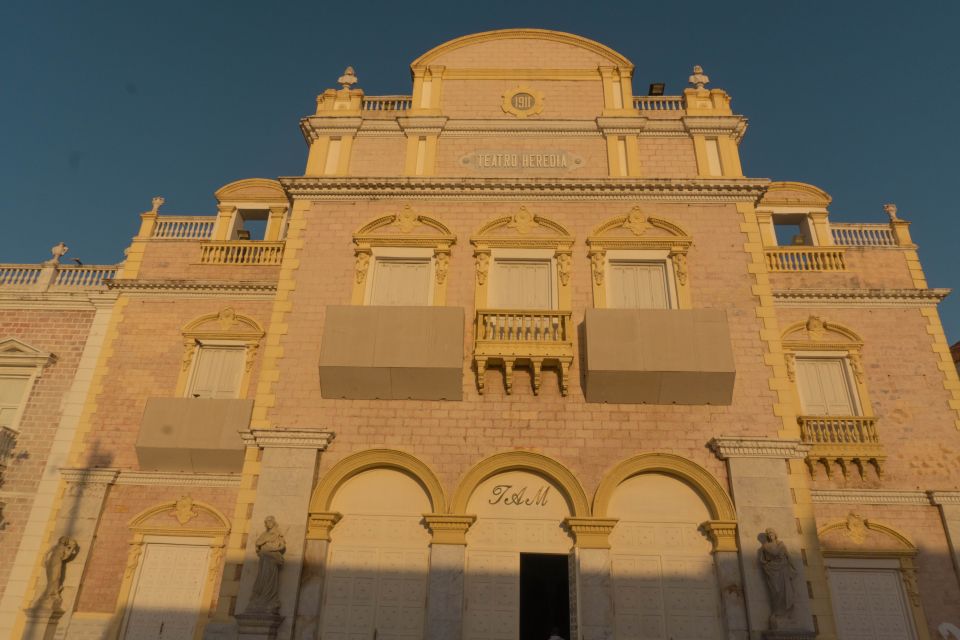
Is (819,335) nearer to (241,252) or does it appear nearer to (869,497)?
(869,497)

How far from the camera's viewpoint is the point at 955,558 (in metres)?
16.0

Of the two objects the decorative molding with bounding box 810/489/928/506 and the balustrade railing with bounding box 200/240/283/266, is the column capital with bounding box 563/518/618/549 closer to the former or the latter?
the decorative molding with bounding box 810/489/928/506

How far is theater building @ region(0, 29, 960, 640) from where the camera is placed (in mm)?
13555

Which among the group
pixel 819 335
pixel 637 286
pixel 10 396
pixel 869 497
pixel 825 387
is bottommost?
pixel 869 497

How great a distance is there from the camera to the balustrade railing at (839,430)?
17188 mm

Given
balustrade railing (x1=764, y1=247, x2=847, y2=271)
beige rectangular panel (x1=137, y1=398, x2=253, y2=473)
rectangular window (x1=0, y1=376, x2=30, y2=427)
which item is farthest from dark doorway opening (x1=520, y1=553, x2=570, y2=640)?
rectangular window (x1=0, y1=376, x2=30, y2=427)

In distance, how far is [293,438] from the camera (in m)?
14.5

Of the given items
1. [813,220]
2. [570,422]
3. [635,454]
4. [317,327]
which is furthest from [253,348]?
[813,220]

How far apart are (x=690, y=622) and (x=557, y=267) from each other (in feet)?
27.4

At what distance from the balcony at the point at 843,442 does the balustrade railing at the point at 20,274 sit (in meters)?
23.6

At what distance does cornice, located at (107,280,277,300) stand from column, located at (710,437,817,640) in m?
13.2

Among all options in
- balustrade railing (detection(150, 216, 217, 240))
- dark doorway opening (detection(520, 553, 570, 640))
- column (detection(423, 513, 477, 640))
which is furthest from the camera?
balustrade railing (detection(150, 216, 217, 240))

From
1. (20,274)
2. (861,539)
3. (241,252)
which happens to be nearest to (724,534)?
(861,539)

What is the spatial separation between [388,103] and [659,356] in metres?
10.9
